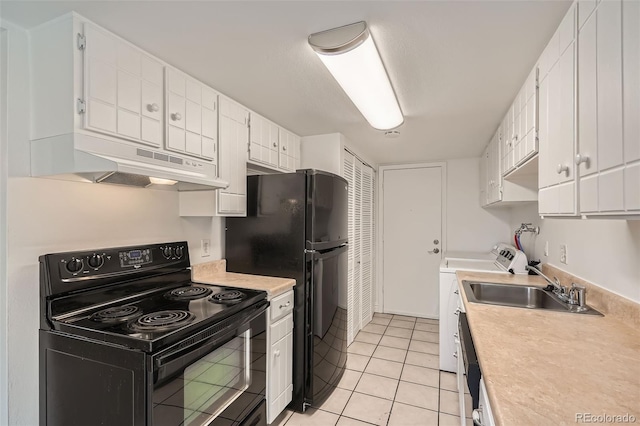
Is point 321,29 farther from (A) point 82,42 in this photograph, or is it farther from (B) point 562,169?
(B) point 562,169

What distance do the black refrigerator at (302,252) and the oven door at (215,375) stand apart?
16.2 inches

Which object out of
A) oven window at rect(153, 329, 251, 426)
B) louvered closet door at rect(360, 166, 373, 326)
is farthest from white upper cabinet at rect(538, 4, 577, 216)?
louvered closet door at rect(360, 166, 373, 326)

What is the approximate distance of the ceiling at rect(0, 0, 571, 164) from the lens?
120 centimetres

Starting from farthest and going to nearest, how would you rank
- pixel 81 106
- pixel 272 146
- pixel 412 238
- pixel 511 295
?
pixel 412 238 < pixel 272 146 < pixel 511 295 < pixel 81 106

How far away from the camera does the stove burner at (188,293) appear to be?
1.75m

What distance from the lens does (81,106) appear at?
1261mm

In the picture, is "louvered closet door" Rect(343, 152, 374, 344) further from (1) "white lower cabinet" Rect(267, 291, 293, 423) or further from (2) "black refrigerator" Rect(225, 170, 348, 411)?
(1) "white lower cabinet" Rect(267, 291, 293, 423)

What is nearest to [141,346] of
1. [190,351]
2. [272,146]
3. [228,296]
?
[190,351]

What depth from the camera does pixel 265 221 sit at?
226 cm

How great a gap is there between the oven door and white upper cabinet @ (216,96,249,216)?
75cm

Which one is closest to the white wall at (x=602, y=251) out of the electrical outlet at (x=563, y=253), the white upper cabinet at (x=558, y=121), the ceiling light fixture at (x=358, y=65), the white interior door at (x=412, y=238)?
the electrical outlet at (x=563, y=253)

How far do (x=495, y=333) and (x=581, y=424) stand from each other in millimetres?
574

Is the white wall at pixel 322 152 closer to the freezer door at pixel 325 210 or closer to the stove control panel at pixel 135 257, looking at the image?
the freezer door at pixel 325 210

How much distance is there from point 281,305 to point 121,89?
1476mm
